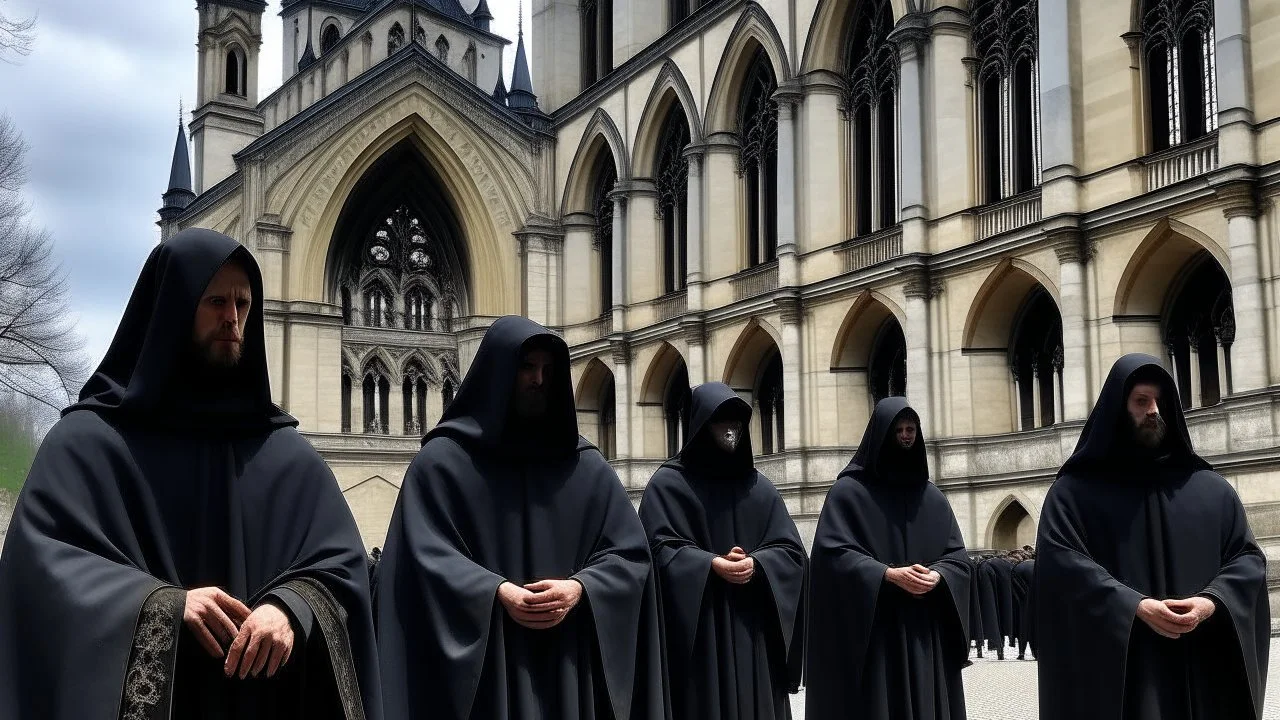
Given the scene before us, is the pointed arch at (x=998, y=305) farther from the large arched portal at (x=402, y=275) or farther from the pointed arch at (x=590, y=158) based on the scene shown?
the large arched portal at (x=402, y=275)

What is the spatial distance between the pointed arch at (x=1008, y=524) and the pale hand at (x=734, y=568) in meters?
18.3

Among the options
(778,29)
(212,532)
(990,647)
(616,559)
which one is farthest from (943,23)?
(212,532)

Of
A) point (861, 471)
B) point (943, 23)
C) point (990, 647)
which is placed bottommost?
point (990, 647)

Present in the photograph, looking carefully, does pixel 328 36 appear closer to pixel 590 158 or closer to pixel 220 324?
pixel 590 158

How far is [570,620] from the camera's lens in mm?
4785

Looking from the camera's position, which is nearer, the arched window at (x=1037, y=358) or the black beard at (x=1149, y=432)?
the black beard at (x=1149, y=432)

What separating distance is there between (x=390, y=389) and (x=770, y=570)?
34380 mm

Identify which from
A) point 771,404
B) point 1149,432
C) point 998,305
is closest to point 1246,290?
point 998,305

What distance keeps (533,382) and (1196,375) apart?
757 inches

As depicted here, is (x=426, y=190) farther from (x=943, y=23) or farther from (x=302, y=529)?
(x=302, y=529)

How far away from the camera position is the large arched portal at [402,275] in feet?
133

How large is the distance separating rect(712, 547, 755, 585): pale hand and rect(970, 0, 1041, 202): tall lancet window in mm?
19381

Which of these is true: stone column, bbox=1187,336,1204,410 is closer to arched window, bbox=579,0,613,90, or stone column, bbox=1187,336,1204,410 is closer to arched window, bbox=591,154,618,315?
arched window, bbox=591,154,618,315

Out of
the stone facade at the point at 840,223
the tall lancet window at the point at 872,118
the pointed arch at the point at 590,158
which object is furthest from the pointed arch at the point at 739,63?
the pointed arch at the point at 590,158
